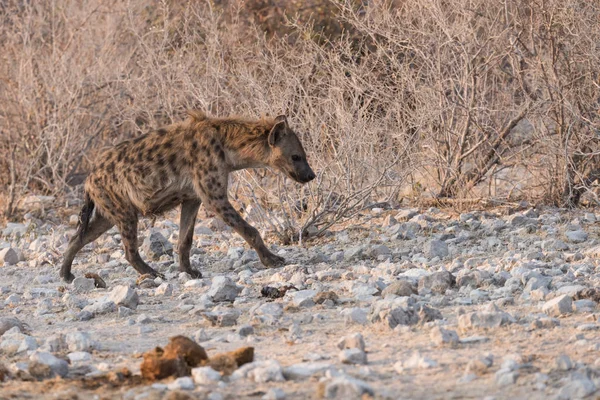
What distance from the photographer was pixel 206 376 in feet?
13.5

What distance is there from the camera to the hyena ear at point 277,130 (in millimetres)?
7824

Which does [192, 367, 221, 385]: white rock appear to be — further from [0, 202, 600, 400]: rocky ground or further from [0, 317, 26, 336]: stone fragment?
[0, 317, 26, 336]: stone fragment

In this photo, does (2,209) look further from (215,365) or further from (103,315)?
(215,365)

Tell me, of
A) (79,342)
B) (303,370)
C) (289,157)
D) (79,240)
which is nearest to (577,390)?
(303,370)

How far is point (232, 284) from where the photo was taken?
623 centimetres

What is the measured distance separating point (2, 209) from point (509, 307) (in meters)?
7.18

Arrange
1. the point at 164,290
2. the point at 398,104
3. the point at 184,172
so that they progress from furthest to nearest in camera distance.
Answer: the point at 398,104 → the point at 184,172 → the point at 164,290

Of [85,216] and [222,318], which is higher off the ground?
[85,216]

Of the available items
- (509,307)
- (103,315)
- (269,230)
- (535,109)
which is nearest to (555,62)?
(535,109)

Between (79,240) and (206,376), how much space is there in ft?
13.3

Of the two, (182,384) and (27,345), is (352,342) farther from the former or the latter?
(27,345)

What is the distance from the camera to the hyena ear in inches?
308

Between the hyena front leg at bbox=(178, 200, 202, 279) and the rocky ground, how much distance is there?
0.37 ft

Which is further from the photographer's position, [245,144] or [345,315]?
[245,144]
